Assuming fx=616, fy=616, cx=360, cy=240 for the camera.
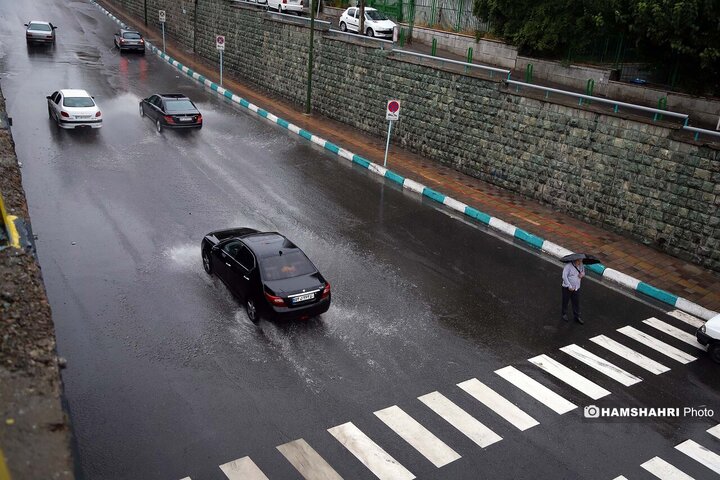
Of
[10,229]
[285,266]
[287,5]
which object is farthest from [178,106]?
[287,5]

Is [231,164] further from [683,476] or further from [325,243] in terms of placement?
[683,476]

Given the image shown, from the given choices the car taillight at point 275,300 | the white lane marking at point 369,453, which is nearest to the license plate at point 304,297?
the car taillight at point 275,300

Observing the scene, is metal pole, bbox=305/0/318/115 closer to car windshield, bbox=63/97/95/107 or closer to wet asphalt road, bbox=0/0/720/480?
wet asphalt road, bbox=0/0/720/480

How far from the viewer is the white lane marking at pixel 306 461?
8195 mm

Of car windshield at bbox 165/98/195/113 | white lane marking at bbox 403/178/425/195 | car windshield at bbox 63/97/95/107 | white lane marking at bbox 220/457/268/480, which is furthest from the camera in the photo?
car windshield at bbox 165/98/195/113

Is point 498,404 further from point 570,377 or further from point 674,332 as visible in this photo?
point 674,332

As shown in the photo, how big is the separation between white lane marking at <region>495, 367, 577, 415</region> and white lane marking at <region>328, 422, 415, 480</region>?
3003mm

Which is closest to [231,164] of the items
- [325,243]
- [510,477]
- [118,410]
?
[325,243]

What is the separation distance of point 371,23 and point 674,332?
25.5 meters

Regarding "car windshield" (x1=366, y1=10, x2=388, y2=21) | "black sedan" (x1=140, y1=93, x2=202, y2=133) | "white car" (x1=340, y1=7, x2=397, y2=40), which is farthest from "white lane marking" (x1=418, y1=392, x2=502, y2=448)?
"car windshield" (x1=366, y1=10, x2=388, y2=21)

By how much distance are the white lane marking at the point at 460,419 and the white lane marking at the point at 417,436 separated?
471 mm

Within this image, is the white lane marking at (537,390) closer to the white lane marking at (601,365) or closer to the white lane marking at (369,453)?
the white lane marking at (601,365)

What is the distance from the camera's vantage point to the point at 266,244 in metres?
12.6

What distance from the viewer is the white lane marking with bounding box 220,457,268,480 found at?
8.05m
